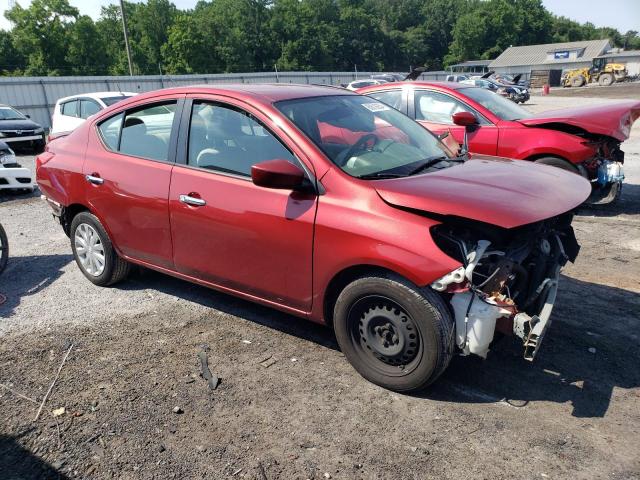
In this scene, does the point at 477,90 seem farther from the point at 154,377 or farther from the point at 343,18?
the point at 343,18

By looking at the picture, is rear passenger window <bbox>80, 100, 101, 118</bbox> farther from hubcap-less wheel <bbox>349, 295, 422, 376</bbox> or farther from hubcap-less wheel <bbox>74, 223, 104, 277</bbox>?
hubcap-less wheel <bbox>349, 295, 422, 376</bbox>

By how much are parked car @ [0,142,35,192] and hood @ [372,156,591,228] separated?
27.8 ft

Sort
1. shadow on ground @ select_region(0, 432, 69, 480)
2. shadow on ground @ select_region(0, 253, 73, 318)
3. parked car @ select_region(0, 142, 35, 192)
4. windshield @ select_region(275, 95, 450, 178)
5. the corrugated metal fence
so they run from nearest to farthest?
shadow on ground @ select_region(0, 432, 69, 480) → windshield @ select_region(275, 95, 450, 178) → shadow on ground @ select_region(0, 253, 73, 318) → parked car @ select_region(0, 142, 35, 192) → the corrugated metal fence

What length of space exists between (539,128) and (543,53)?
3843 inches

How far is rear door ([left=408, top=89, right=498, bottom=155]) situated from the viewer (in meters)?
7.39

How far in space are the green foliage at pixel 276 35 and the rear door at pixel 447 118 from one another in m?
66.2

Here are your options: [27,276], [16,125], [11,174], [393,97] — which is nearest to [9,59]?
[16,125]

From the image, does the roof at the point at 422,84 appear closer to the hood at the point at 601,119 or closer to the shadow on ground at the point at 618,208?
the hood at the point at 601,119

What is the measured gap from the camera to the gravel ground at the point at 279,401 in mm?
2801

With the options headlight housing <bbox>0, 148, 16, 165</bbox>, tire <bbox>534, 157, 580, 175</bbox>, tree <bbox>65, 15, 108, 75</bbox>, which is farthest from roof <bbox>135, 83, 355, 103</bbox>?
tree <bbox>65, 15, 108, 75</bbox>

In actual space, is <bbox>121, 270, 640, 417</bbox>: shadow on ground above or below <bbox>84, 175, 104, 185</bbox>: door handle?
below

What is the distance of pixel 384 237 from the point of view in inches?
125

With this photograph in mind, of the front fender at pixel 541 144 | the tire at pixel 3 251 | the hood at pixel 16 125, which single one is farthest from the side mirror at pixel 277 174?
the hood at pixel 16 125

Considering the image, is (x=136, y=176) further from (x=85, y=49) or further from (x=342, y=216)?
(x=85, y=49)
